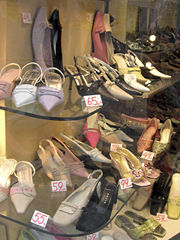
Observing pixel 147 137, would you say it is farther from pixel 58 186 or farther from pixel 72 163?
pixel 58 186

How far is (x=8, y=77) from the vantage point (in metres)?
1.07

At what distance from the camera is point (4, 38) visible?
1074 mm

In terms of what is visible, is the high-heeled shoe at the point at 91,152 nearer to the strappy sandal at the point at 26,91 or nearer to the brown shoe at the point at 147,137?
the brown shoe at the point at 147,137

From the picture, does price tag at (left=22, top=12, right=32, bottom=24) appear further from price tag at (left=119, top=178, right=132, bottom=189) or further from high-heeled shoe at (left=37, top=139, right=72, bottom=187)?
price tag at (left=119, top=178, right=132, bottom=189)

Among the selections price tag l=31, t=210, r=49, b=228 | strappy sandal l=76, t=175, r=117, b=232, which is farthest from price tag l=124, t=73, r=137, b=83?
price tag l=31, t=210, r=49, b=228

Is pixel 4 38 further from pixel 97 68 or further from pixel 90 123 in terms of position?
pixel 90 123

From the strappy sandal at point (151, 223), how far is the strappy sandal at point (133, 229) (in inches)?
0.9

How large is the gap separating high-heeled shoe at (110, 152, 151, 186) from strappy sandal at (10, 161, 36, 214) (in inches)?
13.0

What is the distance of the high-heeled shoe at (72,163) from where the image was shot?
3.99 ft

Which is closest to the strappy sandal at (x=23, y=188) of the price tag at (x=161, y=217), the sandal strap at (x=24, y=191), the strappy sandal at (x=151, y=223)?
the sandal strap at (x=24, y=191)

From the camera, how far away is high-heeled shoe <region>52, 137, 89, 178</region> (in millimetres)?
1215

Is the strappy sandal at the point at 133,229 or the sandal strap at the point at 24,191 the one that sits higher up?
the sandal strap at the point at 24,191

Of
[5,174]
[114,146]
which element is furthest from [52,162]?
[114,146]

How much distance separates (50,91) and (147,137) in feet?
2.12
